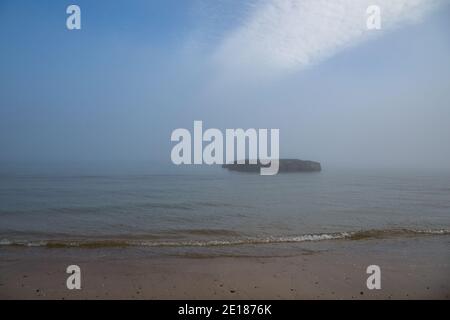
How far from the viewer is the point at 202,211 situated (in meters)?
10.2

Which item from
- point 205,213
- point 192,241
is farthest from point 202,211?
point 192,241

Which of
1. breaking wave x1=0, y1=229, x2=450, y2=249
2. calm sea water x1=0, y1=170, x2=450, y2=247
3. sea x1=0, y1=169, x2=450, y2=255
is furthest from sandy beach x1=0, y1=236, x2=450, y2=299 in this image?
calm sea water x1=0, y1=170, x2=450, y2=247

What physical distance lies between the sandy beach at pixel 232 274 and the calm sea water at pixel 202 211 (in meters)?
1.04

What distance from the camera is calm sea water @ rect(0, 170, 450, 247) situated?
7.67m

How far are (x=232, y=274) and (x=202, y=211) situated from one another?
5.29 metres

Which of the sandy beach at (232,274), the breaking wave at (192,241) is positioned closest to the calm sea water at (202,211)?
the breaking wave at (192,241)

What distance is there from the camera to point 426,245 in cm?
691

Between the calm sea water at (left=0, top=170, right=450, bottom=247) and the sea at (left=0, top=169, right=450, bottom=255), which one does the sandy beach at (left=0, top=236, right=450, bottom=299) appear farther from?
the calm sea water at (left=0, top=170, right=450, bottom=247)

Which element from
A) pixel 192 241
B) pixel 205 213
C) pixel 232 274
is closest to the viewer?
pixel 232 274

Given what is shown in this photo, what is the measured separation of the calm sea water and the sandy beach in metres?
1.04

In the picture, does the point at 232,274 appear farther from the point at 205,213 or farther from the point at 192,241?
the point at 205,213
